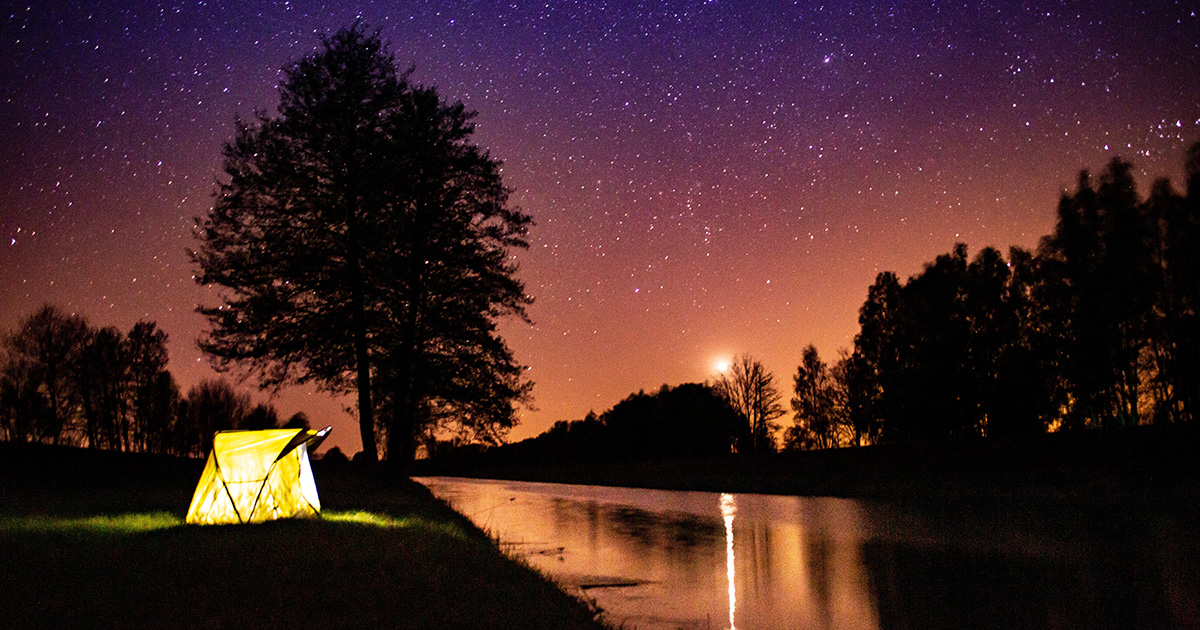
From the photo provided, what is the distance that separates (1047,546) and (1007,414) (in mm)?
39978

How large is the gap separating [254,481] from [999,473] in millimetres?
22135

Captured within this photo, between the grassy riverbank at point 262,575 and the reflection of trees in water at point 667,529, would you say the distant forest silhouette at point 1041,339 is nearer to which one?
the reflection of trees in water at point 667,529

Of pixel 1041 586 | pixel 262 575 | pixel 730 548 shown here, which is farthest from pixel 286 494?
pixel 1041 586

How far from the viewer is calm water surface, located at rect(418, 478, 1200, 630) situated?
7.27 meters

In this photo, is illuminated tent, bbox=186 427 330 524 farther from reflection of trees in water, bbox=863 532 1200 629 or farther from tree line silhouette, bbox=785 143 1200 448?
tree line silhouette, bbox=785 143 1200 448

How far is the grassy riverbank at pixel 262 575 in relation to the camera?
5.92 meters

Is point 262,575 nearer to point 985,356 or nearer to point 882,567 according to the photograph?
point 882,567

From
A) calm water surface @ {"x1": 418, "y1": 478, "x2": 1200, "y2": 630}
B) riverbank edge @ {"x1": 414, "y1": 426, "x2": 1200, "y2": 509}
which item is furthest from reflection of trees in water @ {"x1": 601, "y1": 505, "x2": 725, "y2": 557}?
riverbank edge @ {"x1": 414, "y1": 426, "x2": 1200, "y2": 509}

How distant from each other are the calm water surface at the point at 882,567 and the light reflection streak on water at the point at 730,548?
43mm

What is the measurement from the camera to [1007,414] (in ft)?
155

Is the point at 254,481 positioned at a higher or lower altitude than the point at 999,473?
higher

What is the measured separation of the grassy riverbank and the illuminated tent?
57cm

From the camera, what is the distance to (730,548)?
1227 cm

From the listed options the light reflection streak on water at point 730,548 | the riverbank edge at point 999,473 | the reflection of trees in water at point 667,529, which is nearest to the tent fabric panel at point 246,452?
the reflection of trees in water at point 667,529
